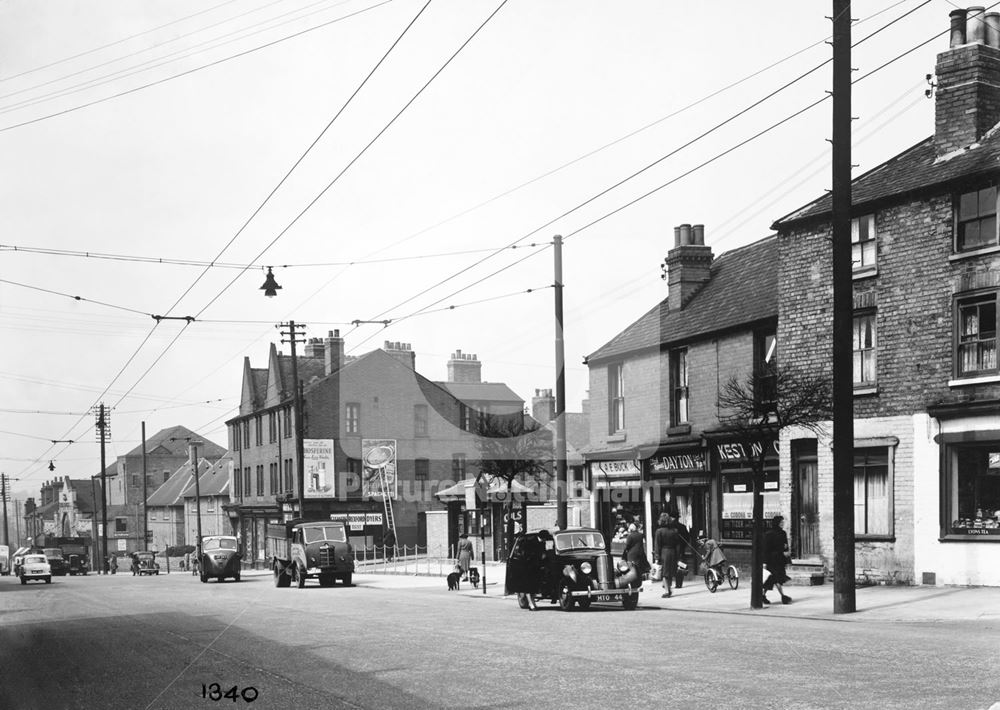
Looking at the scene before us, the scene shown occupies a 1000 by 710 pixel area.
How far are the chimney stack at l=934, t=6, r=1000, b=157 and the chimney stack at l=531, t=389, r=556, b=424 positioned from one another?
41349 mm

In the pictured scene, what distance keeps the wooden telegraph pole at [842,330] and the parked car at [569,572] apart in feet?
14.6

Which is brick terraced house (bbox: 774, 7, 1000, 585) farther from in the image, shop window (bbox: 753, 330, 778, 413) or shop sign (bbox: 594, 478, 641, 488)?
shop sign (bbox: 594, 478, 641, 488)

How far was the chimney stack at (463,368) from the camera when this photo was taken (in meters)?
72.9

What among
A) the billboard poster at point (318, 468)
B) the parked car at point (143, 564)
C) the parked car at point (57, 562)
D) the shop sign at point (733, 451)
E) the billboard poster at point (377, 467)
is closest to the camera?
the shop sign at point (733, 451)

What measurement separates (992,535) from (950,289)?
4875 mm

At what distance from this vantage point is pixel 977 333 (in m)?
21.9

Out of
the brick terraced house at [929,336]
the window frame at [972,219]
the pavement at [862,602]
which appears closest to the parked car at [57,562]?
the pavement at [862,602]

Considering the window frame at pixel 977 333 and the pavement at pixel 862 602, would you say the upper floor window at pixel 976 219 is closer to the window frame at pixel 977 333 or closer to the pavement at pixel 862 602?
the window frame at pixel 977 333

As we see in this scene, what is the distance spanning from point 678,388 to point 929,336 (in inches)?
380

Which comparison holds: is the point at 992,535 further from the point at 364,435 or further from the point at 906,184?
the point at 364,435

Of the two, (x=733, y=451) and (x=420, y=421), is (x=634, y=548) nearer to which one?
(x=733, y=451)

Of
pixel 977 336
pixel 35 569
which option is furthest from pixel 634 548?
pixel 35 569

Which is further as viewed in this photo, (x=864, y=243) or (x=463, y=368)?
(x=463, y=368)

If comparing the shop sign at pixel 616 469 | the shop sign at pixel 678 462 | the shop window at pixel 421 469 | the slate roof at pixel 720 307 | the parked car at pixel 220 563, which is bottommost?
the parked car at pixel 220 563
